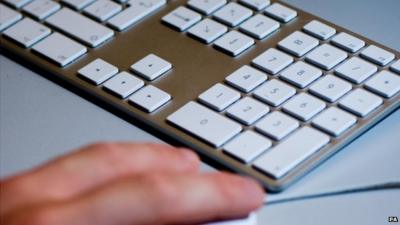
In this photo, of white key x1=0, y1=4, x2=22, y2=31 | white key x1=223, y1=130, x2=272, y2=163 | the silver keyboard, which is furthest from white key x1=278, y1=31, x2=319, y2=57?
white key x1=0, y1=4, x2=22, y2=31

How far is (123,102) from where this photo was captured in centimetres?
65

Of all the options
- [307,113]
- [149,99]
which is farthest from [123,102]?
[307,113]

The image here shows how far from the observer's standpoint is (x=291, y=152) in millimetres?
585

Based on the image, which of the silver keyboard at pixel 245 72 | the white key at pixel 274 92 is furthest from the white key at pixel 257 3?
the white key at pixel 274 92

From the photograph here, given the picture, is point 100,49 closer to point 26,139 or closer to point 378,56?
point 26,139

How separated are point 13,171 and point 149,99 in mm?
107

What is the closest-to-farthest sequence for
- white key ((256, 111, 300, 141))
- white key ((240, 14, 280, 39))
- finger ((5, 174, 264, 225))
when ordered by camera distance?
finger ((5, 174, 264, 225))
white key ((256, 111, 300, 141))
white key ((240, 14, 280, 39))

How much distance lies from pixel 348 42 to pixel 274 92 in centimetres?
9

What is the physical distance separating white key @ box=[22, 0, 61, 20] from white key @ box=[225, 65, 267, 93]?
0.18 meters

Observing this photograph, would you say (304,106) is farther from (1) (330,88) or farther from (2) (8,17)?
(2) (8,17)

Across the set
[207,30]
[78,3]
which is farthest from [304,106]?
[78,3]

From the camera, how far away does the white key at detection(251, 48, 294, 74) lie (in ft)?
2.16

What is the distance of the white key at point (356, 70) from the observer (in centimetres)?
64

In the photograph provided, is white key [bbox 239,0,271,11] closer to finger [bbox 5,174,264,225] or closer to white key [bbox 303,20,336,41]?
white key [bbox 303,20,336,41]
